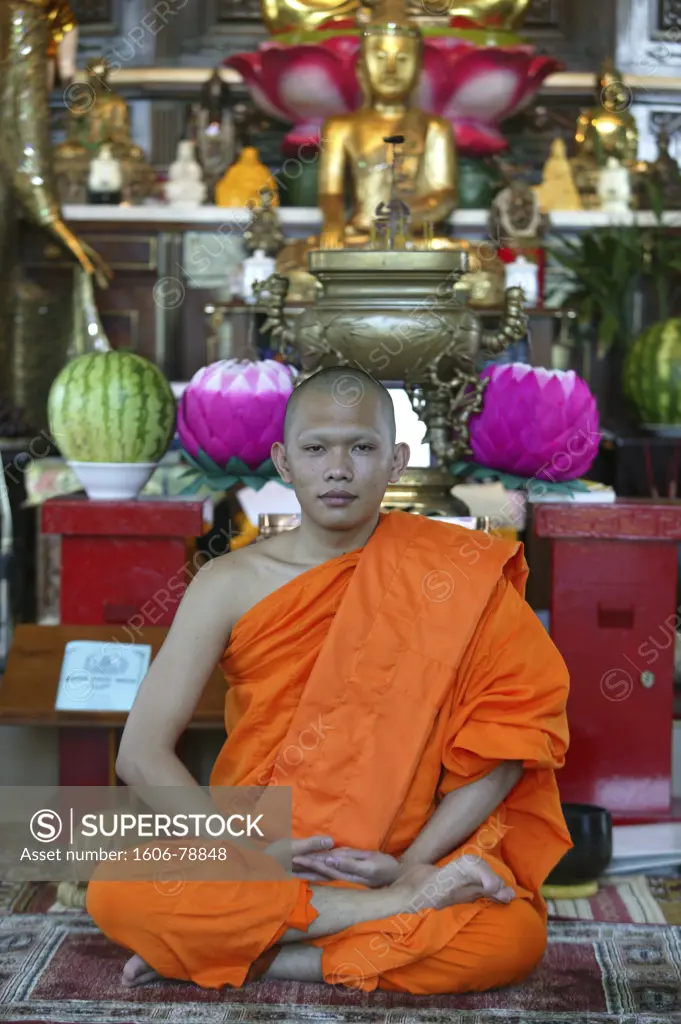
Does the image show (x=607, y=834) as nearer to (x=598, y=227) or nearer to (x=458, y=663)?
(x=458, y=663)

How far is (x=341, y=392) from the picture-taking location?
2.02m

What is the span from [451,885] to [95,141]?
3391 mm

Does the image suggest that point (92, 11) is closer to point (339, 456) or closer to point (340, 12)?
point (340, 12)

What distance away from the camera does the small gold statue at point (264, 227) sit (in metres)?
4.35

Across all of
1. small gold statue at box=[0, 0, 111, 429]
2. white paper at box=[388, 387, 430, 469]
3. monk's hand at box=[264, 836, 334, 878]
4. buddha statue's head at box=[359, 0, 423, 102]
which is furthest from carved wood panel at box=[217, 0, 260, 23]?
monk's hand at box=[264, 836, 334, 878]

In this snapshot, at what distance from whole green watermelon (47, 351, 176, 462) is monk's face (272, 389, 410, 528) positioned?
2.51ft

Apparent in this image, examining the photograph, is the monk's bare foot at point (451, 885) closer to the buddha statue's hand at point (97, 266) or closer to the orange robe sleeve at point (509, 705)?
the orange robe sleeve at point (509, 705)

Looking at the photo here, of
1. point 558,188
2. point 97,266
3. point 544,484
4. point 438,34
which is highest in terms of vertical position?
point 438,34

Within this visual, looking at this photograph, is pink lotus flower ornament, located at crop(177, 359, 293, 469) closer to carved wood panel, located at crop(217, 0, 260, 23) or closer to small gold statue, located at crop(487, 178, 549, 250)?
small gold statue, located at crop(487, 178, 549, 250)

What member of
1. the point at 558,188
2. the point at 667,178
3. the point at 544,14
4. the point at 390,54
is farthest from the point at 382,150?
the point at 544,14

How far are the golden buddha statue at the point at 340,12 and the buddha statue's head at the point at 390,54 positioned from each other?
0.38m

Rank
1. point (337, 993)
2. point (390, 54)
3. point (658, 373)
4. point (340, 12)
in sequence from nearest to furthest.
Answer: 1. point (337, 993)
2. point (658, 373)
3. point (390, 54)
4. point (340, 12)

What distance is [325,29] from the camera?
482 cm

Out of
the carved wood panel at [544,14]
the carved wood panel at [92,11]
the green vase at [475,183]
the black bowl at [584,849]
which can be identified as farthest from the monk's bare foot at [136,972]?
the carved wood panel at [544,14]
